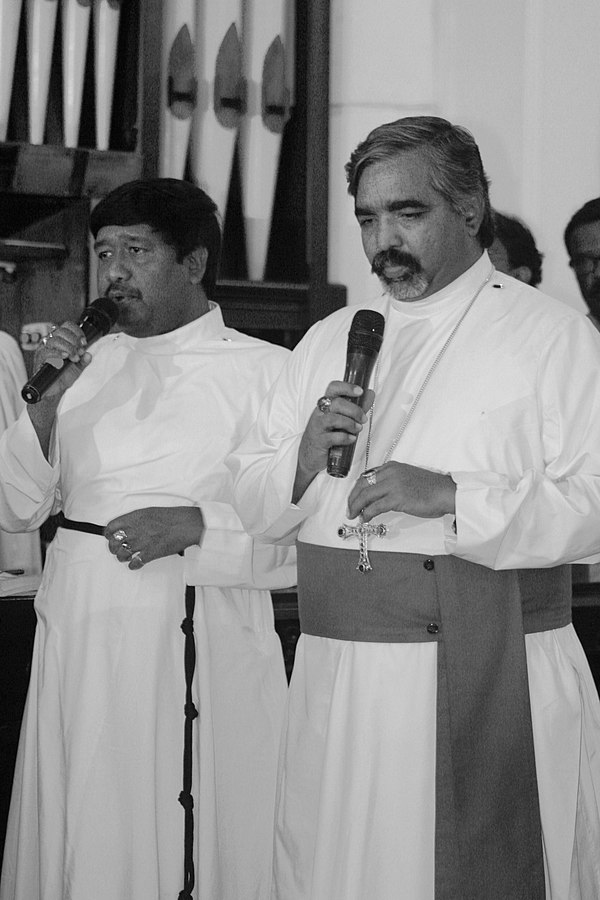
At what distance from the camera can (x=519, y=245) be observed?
4.34 m

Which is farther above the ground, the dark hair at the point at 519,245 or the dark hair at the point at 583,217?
the dark hair at the point at 583,217

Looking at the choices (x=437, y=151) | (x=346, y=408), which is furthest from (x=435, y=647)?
(x=437, y=151)

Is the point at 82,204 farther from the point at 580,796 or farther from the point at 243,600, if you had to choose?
the point at 580,796

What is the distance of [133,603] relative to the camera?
9.21ft

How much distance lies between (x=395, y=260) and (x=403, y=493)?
53 cm

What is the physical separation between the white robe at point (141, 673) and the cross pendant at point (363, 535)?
54 centimetres

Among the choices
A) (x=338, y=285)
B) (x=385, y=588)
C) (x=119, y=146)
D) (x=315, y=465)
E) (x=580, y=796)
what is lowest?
(x=580, y=796)

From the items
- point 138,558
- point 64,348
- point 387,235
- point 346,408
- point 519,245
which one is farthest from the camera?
point 519,245

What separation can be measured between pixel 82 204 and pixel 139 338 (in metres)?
0.81

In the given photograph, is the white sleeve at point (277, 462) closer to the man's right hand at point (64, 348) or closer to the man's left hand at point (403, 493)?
the man's left hand at point (403, 493)

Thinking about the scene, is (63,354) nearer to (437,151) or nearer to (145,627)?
(145,627)

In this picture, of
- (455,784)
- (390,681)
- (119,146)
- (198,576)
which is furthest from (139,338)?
(455,784)

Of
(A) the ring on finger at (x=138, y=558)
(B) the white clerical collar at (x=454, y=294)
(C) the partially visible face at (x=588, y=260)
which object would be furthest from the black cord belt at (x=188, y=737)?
(C) the partially visible face at (x=588, y=260)

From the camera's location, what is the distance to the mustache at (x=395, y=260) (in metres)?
2.36
